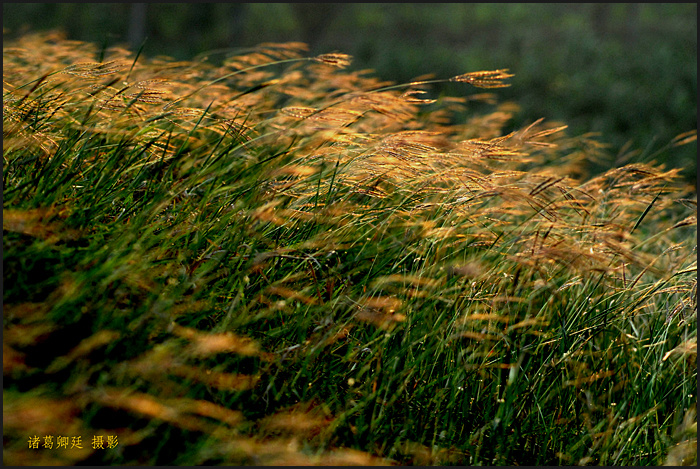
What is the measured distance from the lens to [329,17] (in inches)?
564

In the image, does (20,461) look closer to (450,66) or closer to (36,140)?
(36,140)

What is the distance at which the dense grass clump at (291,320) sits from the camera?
1.36m

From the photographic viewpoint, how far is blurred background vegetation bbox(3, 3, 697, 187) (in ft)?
25.3

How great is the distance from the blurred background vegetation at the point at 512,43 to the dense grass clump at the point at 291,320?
182cm

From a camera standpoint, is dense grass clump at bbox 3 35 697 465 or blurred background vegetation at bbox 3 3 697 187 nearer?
dense grass clump at bbox 3 35 697 465

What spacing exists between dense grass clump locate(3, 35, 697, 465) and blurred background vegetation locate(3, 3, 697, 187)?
1.82 meters

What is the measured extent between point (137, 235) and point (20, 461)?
748mm

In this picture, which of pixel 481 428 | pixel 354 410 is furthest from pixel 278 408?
pixel 481 428

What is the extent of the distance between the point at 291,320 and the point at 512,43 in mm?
10643

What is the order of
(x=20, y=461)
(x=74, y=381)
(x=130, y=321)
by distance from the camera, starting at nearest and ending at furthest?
(x=20, y=461), (x=74, y=381), (x=130, y=321)

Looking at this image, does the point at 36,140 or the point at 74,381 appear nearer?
the point at 74,381

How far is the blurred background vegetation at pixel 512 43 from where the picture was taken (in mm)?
7703

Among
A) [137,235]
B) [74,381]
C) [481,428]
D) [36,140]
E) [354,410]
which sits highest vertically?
[36,140]

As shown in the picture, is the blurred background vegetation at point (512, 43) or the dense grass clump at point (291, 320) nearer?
the dense grass clump at point (291, 320)
